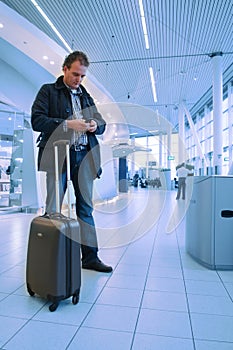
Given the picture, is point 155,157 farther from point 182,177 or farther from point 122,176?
point 182,177

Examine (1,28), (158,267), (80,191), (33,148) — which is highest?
(1,28)

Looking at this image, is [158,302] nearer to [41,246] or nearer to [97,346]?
[97,346]

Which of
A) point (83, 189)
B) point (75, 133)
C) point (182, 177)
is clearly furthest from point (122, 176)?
point (75, 133)

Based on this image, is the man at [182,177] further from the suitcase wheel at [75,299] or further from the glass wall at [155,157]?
the glass wall at [155,157]

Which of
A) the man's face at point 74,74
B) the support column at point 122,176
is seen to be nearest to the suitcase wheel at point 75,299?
the man's face at point 74,74

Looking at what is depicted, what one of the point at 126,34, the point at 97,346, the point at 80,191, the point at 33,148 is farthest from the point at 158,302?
the point at 126,34

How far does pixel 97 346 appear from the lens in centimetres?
125

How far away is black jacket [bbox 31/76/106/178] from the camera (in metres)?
1.92

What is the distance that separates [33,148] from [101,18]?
3318mm

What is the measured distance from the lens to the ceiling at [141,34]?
614cm

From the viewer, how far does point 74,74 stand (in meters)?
2.02

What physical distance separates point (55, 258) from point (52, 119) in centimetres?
88

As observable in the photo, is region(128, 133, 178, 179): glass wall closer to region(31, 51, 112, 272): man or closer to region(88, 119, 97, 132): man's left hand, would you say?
region(31, 51, 112, 272): man

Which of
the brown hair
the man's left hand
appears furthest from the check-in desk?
the brown hair
